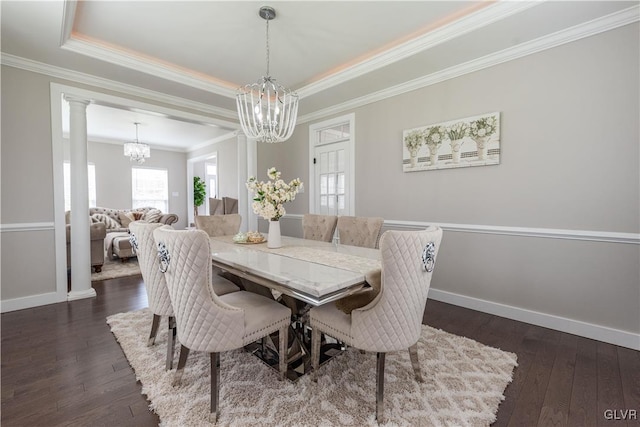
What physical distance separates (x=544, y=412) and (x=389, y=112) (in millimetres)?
3035

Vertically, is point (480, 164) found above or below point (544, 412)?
above

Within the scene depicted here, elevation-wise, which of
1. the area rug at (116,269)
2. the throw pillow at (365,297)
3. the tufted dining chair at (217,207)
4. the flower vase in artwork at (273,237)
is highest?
the tufted dining chair at (217,207)

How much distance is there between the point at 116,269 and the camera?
171 inches

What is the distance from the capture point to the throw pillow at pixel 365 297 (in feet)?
4.91

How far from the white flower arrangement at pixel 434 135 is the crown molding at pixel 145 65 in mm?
Answer: 2536

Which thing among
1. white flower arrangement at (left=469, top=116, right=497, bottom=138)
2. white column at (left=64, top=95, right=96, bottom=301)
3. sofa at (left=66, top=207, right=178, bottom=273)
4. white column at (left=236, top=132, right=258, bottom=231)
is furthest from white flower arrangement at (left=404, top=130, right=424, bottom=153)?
sofa at (left=66, top=207, right=178, bottom=273)

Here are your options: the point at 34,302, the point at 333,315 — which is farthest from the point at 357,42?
the point at 34,302

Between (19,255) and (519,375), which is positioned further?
(19,255)

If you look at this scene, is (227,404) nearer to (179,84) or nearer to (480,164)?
(480,164)

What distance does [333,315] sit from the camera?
1.59m

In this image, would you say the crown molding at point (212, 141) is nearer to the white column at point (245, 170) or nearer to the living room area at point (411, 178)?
the white column at point (245, 170)

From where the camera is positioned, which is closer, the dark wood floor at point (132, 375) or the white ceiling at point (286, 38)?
the dark wood floor at point (132, 375)

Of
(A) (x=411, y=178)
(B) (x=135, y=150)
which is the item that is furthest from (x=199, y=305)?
(B) (x=135, y=150)

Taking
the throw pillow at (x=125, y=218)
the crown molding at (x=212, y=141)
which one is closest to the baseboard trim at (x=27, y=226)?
the crown molding at (x=212, y=141)
